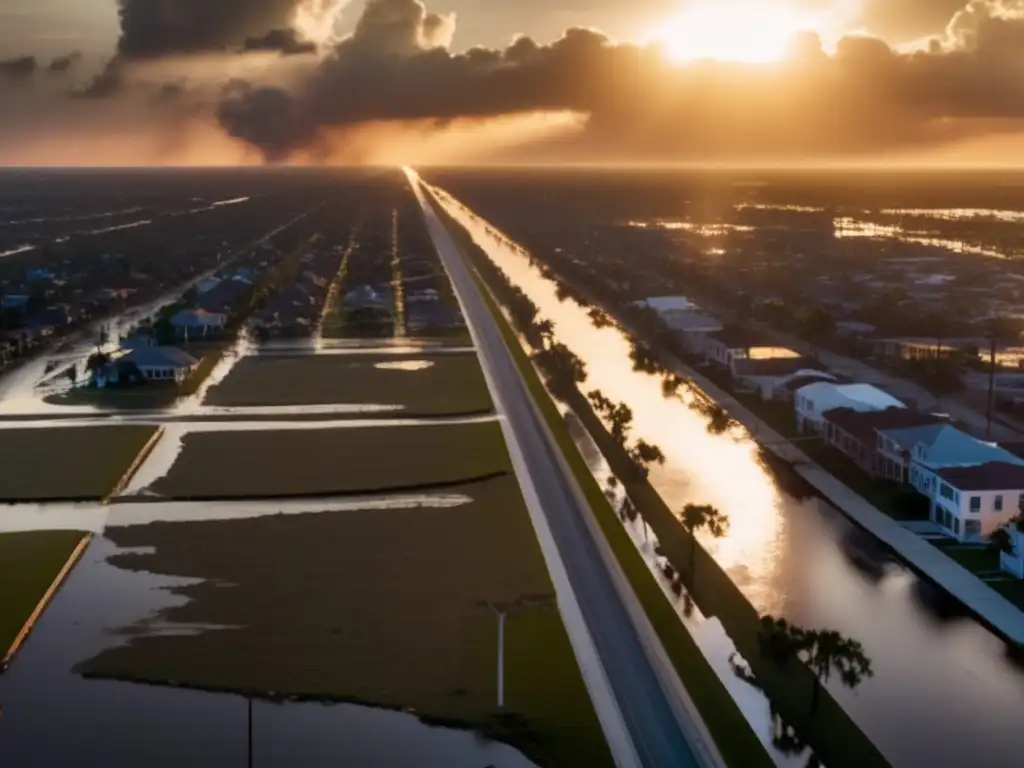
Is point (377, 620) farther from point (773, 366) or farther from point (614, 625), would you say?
point (773, 366)

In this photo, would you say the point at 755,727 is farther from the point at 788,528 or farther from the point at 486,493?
the point at 486,493

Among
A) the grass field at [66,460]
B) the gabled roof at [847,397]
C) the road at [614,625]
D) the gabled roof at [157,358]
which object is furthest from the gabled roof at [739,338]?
the grass field at [66,460]

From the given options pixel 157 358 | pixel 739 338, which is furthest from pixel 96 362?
pixel 739 338

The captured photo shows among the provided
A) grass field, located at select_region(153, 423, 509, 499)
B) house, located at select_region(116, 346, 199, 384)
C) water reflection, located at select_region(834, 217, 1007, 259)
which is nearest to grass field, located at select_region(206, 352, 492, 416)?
house, located at select_region(116, 346, 199, 384)

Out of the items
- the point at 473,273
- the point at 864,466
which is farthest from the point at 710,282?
the point at 864,466

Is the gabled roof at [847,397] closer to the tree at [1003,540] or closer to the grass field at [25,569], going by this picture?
the tree at [1003,540]

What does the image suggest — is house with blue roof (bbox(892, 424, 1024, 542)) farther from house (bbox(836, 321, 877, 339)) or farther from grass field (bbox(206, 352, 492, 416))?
house (bbox(836, 321, 877, 339))
